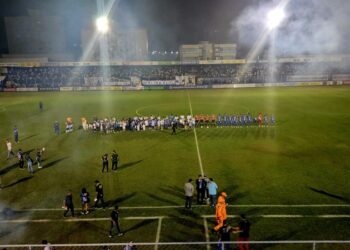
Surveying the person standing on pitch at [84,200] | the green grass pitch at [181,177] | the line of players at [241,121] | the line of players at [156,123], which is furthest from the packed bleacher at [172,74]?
the person standing on pitch at [84,200]

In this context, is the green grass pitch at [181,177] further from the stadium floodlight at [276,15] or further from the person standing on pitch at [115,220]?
the stadium floodlight at [276,15]

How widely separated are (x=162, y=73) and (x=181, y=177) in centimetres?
6495

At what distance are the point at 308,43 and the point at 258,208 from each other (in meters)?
56.7

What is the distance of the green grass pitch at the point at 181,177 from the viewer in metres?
13.8

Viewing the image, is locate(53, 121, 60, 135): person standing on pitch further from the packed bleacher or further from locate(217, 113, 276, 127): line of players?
the packed bleacher

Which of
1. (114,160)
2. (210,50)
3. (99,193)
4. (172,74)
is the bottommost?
(99,193)

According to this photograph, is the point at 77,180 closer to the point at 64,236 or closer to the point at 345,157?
the point at 64,236

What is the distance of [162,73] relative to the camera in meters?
82.5

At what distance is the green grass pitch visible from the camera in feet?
45.2

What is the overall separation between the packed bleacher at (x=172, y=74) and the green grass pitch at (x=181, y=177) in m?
40.9

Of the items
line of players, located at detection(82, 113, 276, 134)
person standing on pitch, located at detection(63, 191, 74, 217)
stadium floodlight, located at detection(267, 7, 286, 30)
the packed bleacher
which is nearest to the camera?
person standing on pitch, located at detection(63, 191, 74, 217)

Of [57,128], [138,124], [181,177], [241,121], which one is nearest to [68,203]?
[181,177]

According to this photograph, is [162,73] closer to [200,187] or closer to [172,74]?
[172,74]

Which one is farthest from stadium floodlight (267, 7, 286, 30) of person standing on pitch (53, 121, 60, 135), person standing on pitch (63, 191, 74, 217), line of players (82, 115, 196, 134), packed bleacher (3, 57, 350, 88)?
person standing on pitch (63, 191, 74, 217)
